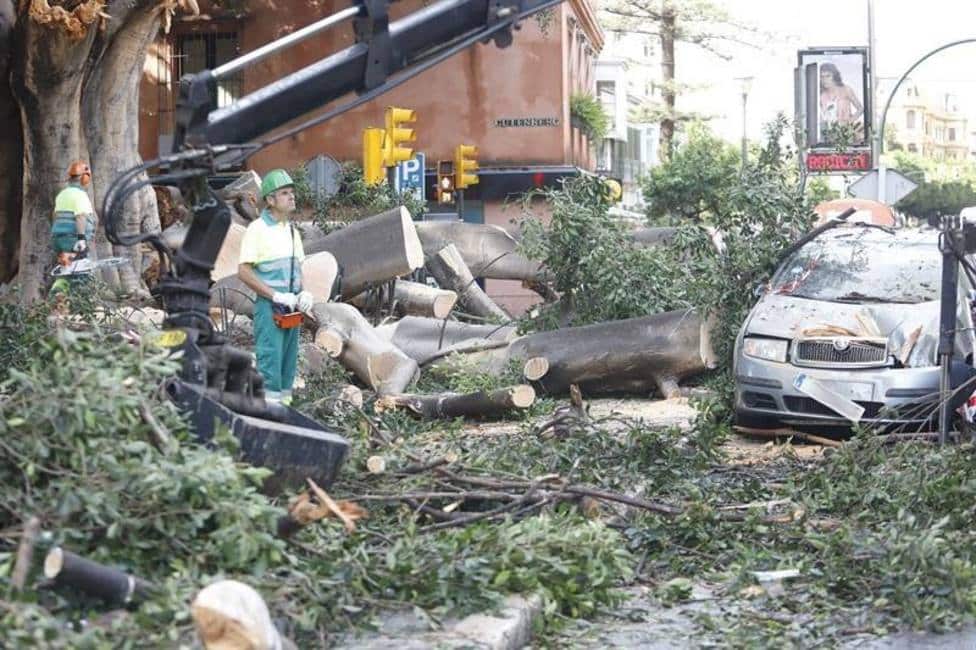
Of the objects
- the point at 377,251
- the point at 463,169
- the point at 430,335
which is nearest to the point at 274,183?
the point at 430,335

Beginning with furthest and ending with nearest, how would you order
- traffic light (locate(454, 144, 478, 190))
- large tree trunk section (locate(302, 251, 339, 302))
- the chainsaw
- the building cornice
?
the building cornice < traffic light (locate(454, 144, 478, 190)) < large tree trunk section (locate(302, 251, 339, 302)) < the chainsaw

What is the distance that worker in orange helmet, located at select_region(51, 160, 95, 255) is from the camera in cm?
1794

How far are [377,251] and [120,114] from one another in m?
4.72

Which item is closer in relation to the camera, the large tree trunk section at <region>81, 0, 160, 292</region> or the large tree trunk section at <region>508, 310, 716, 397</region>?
the large tree trunk section at <region>508, 310, 716, 397</region>

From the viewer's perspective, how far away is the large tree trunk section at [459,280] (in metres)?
20.8

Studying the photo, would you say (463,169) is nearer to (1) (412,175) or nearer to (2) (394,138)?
(1) (412,175)

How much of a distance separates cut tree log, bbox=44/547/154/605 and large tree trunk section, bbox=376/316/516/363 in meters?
10.9

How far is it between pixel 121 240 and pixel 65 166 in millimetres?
11799

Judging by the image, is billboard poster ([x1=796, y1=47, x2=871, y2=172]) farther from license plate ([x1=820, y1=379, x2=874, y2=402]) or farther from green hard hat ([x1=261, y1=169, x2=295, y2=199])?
green hard hat ([x1=261, y1=169, x2=295, y2=199])

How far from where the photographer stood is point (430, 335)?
57.0 ft

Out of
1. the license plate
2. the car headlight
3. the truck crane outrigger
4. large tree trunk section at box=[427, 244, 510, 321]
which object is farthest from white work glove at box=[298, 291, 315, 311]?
large tree trunk section at box=[427, 244, 510, 321]

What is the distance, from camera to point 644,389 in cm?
1623

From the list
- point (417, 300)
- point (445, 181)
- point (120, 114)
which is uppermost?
point (120, 114)

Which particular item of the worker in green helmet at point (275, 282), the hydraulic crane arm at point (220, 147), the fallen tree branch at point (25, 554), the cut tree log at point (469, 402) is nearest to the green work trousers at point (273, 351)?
the worker in green helmet at point (275, 282)
